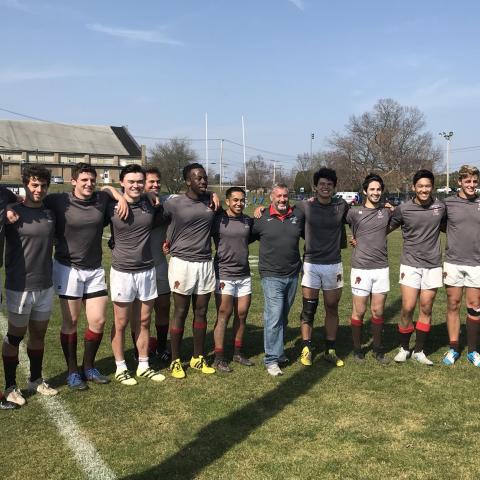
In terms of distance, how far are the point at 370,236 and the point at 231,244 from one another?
5.25 ft

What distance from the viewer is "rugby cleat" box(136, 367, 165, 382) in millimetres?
5332

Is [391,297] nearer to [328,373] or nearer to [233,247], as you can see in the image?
[328,373]

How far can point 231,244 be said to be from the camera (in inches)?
217

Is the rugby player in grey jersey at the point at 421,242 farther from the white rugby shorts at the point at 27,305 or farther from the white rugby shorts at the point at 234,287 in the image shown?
the white rugby shorts at the point at 27,305

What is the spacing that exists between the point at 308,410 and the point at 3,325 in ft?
16.2

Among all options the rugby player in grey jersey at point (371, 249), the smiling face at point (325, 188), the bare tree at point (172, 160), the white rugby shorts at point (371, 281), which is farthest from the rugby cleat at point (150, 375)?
the bare tree at point (172, 160)

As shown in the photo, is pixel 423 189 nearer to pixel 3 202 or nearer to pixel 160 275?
pixel 160 275

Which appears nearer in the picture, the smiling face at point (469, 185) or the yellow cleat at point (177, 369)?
the yellow cleat at point (177, 369)

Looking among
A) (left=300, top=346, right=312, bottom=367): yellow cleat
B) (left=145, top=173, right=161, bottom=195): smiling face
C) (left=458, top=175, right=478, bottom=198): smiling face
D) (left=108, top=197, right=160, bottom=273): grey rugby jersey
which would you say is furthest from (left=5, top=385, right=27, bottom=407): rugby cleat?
(left=458, top=175, right=478, bottom=198): smiling face

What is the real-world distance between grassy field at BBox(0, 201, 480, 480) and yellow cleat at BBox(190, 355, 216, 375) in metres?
0.11

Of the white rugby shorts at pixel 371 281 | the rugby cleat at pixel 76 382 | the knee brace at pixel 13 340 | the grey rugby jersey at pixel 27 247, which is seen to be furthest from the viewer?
the white rugby shorts at pixel 371 281

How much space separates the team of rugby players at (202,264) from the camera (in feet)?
15.8

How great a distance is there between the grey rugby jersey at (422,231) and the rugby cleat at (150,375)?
303 centimetres

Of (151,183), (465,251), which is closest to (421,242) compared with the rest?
(465,251)
